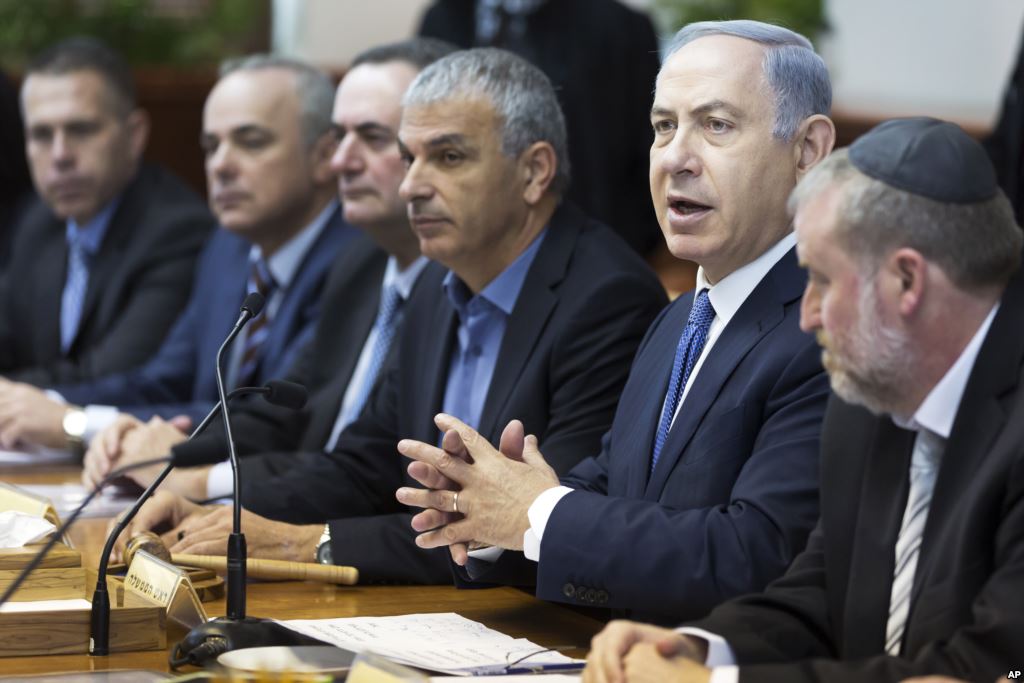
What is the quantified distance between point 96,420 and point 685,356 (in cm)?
239

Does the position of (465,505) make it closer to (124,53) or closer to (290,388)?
(290,388)

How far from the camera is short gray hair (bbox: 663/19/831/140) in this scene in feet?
9.30

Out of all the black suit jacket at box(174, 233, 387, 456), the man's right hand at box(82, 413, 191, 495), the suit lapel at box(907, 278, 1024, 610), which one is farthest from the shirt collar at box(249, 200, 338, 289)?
the suit lapel at box(907, 278, 1024, 610)

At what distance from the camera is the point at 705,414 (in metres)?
2.69

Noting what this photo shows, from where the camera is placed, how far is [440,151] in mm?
3594

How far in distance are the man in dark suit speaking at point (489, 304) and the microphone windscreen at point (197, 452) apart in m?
0.91

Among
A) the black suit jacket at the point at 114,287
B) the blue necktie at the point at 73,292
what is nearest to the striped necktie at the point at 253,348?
the black suit jacket at the point at 114,287

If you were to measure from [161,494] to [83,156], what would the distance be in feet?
9.89

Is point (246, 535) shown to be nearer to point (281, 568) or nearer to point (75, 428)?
point (281, 568)

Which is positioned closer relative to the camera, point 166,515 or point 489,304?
point 166,515

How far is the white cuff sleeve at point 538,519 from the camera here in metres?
2.58

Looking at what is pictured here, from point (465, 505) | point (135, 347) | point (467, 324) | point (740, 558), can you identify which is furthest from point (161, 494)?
point (135, 347)

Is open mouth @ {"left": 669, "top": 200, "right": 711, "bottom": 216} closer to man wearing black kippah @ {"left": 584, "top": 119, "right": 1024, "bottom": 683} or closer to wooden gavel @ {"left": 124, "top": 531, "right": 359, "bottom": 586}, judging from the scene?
man wearing black kippah @ {"left": 584, "top": 119, "right": 1024, "bottom": 683}

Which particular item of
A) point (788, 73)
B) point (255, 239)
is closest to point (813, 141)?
point (788, 73)
